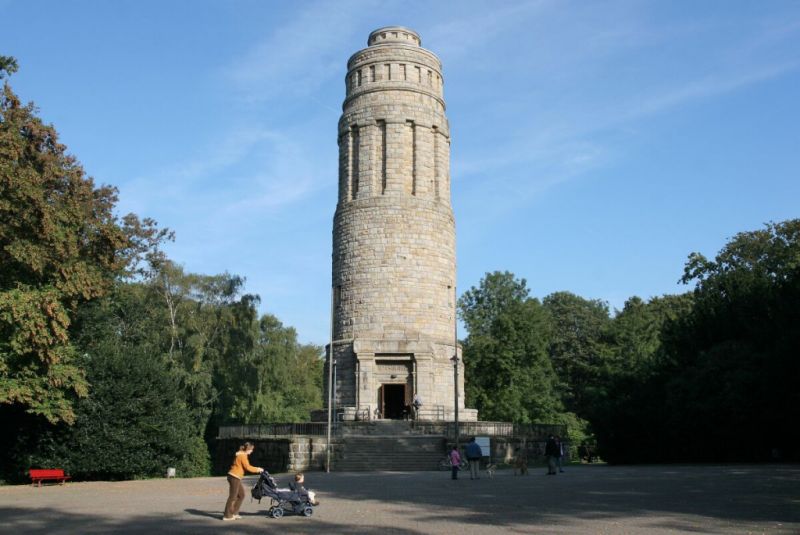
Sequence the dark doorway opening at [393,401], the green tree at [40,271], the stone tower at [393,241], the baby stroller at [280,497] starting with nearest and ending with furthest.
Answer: the baby stroller at [280,497] < the green tree at [40,271] < the stone tower at [393,241] < the dark doorway opening at [393,401]

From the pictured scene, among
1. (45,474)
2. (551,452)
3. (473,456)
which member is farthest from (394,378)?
(45,474)

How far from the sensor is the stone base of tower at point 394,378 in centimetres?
3453

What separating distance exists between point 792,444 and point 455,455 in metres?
11.6

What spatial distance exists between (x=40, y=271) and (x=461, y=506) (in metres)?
13.8

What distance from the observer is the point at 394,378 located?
35375 millimetres

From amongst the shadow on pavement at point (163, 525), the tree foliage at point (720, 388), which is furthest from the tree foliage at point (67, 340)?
the tree foliage at point (720, 388)

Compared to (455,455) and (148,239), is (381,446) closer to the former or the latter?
(455,455)

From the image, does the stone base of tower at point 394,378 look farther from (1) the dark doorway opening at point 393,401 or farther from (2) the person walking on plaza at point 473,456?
(2) the person walking on plaza at point 473,456

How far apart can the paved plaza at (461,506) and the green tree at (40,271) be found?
306 centimetres

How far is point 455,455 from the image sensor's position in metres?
21.9

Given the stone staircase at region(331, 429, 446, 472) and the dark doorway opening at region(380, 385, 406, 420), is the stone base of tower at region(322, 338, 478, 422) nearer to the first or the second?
the dark doorway opening at region(380, 385, 406, 420)

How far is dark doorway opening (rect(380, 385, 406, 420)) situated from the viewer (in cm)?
3603

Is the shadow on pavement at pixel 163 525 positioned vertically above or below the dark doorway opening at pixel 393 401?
below

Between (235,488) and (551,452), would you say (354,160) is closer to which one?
(551,452)
